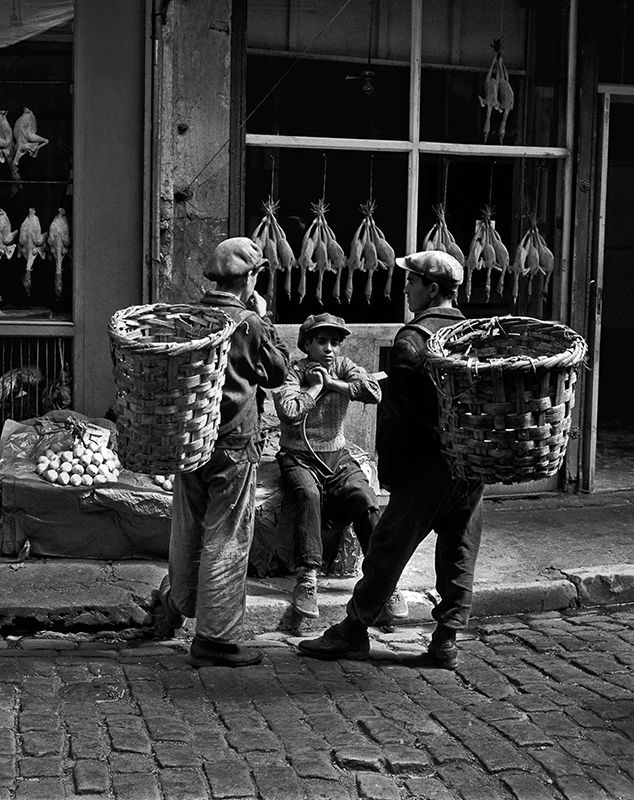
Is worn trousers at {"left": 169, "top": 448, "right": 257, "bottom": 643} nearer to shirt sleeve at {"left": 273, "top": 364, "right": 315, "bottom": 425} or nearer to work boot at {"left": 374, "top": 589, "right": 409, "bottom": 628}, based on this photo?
shirt sleeve at {"left": 273, "top": 364, "right": 315, "bottom": 425}

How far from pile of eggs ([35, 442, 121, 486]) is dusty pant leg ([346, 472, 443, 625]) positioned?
1891mm

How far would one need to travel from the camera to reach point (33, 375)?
828 cm

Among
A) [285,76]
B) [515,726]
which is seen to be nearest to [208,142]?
[285,76]

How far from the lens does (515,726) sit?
5.61m

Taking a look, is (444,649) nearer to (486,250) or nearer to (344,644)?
(344,644)

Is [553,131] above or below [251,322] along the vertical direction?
above

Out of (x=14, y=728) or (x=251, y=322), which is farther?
(x=251, y=322)

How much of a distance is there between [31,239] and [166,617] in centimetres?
272

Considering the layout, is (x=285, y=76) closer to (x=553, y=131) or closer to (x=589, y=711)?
(x=553, y=131)

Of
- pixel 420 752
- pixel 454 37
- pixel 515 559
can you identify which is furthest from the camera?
pixel 454 37

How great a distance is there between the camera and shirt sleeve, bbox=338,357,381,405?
732 cm

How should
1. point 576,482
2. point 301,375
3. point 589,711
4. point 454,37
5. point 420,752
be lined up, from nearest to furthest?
1. point 420,752
2. point 589,711
3. point 301,375
4. point 454,37
5. point 576,482

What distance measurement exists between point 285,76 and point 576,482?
3.53 metres

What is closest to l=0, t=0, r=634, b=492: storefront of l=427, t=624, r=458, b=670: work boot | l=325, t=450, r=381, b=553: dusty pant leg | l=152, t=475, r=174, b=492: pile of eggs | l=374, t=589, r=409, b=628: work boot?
l=152, t=475, r=174, b=492: pile of eggs
